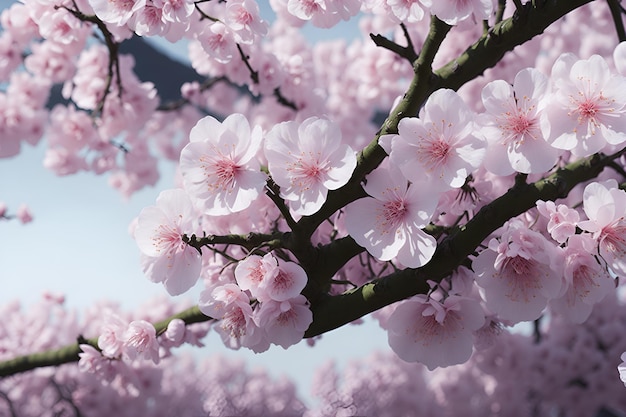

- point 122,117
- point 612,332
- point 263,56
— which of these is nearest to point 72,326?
point 122,117

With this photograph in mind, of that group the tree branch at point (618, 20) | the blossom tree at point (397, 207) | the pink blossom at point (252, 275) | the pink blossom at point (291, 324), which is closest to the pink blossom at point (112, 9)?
the blossom tree at point (397, 207)

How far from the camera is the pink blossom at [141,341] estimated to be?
1.50 m

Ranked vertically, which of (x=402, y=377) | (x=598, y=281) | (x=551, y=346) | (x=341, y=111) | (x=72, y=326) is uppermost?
(x=598, y=281)

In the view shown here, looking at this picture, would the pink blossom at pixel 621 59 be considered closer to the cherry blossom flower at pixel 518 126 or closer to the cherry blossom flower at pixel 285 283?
the cherry blossom flower at pixel 518 126

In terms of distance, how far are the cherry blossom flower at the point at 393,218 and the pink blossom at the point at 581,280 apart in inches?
9.7

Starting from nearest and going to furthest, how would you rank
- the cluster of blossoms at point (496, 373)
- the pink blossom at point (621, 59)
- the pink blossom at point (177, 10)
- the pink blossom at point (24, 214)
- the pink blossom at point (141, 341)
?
the pink blossom at point (621, 59) < the pink blossom at point (177, 10) < the pink blossom at point (141, 341) < the pink blossom at point (24, 214) < the cluster of blossoms at point (496, 373)

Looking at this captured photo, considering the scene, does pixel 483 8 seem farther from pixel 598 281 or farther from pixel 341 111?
pixel 341 111

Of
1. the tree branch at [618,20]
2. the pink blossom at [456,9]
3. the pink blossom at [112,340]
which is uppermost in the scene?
the tree branch at [618,20]

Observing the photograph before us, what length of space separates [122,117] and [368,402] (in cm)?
155

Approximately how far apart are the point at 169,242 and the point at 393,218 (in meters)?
0.43

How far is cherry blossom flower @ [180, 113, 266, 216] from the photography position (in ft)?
3.91

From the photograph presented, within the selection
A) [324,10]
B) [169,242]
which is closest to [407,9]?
[324,10]

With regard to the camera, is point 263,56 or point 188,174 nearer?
point 188,174

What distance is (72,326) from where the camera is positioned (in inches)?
164
